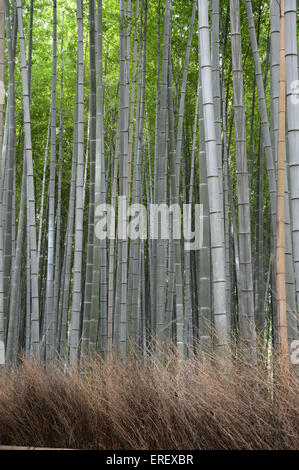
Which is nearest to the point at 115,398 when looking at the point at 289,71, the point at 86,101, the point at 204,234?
the point at 204,234

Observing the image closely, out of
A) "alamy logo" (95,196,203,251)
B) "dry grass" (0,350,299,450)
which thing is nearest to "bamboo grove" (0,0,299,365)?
"alamy logo" (95,196,203,251)

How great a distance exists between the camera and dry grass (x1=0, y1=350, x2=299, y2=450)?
6.40 feet

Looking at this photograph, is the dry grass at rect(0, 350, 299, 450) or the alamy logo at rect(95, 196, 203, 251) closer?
the dry grass at rect(0, 350, 299, 450)

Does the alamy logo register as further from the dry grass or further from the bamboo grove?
the dry grass

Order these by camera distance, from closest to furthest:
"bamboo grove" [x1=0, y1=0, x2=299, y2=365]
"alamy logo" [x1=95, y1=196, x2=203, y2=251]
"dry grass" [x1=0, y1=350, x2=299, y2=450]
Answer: "dry grass" [x1=0, y1=350, x2=299, y2=450] < "bamboo grove" [x1=0, y1=0, x2=299, y2=365] < "alamy logo" [x1=95, y1=196, x2=203, y2=251]

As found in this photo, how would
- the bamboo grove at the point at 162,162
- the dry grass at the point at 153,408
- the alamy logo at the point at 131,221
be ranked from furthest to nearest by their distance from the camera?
the alamy logo at the point at 131,221, the bamboo grove at the point at 162,162, the dry grass at the point at 153,408

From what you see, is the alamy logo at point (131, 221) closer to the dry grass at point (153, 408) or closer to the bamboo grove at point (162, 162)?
the bamboo grove at point (162, 162)

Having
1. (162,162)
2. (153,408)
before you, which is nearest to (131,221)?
(162,162)

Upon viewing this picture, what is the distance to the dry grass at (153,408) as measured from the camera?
1.95 meters

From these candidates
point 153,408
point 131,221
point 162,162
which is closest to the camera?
point 153,408

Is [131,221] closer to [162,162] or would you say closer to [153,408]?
[162,162]

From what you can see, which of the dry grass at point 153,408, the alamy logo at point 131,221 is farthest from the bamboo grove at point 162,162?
the dry grass at point 153,408

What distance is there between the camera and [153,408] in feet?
7.69

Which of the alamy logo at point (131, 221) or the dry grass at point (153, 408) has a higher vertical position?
the alamy logo at point (131, 221)
